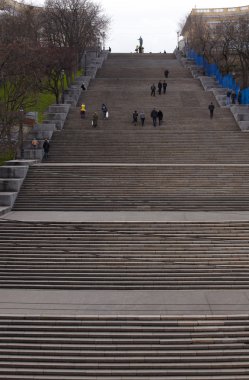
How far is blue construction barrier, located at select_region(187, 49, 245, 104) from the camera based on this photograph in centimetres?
3577

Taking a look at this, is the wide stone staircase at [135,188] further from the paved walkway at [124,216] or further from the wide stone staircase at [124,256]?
the wide stone staircase at [124,256]

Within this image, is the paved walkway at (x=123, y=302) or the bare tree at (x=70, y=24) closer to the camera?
the paved walkway at (x=123, y=302)

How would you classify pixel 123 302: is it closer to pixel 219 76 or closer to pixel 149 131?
pixel 149 131

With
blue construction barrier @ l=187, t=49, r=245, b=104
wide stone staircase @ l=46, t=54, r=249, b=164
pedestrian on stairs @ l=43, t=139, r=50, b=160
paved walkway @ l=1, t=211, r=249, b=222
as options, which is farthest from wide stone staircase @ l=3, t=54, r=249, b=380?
blue construction barrier @ l=187, t=49, r=245, b=104

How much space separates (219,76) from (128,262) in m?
30.2

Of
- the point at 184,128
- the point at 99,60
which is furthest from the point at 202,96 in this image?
the point at 99,60

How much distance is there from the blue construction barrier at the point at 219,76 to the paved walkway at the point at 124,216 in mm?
17813

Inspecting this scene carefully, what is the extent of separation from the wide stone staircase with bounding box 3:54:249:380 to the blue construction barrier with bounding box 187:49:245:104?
5828 mm

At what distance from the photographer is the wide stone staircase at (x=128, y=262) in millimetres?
11500

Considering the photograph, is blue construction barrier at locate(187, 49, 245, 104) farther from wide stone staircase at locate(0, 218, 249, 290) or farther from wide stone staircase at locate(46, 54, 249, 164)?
wide stone staircase at locate(0, 218, 249, 290)

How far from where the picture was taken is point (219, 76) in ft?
138

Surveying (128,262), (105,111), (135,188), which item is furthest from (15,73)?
(128,262)

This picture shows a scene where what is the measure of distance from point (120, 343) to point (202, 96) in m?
29.9

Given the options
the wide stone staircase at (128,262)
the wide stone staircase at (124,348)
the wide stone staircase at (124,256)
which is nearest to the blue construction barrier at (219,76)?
the wide stone staircase at (128,262)
